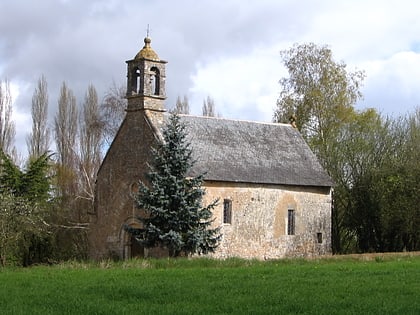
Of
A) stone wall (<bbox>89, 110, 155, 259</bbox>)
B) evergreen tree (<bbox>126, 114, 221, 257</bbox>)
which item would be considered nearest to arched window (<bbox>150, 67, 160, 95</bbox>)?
stone wall (<bbox>89, 110, 155, 259</bbox>)

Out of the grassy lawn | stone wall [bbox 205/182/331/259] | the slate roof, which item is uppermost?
the slate roof

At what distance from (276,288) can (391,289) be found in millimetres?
2933

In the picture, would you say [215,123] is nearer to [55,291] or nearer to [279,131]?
[279,131]

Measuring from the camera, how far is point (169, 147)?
37.5m

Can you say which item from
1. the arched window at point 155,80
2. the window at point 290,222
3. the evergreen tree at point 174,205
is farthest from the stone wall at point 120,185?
the window at point 290,222

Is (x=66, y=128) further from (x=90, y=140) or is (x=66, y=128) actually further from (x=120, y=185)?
(x=120, y=185)

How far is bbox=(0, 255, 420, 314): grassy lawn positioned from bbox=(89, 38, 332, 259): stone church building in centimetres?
1112

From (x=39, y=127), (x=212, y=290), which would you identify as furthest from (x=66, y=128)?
(x=212, y=290)

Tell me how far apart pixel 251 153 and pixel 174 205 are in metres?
7.70

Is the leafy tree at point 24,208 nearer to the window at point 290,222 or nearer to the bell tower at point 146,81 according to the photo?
the bell tower at point 146,81

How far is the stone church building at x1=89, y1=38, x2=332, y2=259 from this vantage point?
4088 cm

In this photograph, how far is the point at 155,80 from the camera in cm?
4178

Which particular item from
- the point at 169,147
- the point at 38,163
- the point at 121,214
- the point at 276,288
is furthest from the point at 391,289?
the point at 38,163

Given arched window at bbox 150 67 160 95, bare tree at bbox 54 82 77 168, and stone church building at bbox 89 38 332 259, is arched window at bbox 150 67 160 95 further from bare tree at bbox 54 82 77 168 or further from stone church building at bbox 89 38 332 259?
bare tree at bbox 54 82 77 168
